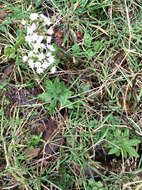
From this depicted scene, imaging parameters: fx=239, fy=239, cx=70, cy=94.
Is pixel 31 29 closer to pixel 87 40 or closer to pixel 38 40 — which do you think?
pixel 38 40

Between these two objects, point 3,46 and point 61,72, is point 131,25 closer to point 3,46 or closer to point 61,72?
point 61,72

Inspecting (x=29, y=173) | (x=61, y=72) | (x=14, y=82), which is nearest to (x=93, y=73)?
(x=61, y=72)

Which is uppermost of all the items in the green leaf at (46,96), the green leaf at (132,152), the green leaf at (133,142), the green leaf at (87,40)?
the green leaf at (87,40)

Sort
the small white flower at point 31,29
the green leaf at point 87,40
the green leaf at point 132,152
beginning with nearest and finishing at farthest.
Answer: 1. the small white flower at point 31,29
2. the green leaf at point 132,152
3. the green leaf at point 87,40

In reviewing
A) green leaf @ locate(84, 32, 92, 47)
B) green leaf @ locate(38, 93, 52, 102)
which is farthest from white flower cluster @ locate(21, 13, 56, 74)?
green leaf @ locate(84, 32, 92, 47)

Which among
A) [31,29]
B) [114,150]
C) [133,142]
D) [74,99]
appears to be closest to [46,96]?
[74,99]

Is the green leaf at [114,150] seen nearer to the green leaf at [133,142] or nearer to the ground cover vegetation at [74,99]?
the ground cover vegetation at [74,99]

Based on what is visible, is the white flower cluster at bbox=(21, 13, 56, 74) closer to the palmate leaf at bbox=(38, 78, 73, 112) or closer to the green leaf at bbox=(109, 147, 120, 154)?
the palmate leaf at bbox=(38, 78, 73, 112)

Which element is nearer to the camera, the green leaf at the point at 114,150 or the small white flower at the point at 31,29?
the small white flower at the point at 31,29

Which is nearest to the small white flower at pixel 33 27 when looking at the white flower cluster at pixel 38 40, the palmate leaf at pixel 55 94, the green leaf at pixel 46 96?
the white flower cluster at pixel 38 40
